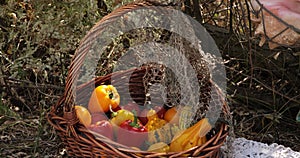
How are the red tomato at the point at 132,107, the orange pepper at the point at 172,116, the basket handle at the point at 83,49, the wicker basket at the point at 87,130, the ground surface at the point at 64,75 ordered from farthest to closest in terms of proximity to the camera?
the ground surface at the point at 64,75 → the red tomato at the point at 132,107 → the orange pepper at the point at 172,116 → the basket handle at the point at 83,49 → the wicker basket at the point at 87,130

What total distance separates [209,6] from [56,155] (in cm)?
102

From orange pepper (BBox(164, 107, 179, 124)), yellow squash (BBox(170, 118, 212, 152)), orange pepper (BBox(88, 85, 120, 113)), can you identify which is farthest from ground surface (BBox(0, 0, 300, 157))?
yellow squash (BBox(170, 118, 212, 152))

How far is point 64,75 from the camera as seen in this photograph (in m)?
2.27

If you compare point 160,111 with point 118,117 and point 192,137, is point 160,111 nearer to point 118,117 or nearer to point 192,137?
point 118,117

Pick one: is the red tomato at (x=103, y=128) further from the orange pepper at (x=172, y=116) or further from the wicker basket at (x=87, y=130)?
the orange pepper at (x=172, y=116)

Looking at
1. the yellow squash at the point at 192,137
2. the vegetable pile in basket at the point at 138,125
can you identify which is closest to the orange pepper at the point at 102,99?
the vegetable pile in basket at the point at 138,125

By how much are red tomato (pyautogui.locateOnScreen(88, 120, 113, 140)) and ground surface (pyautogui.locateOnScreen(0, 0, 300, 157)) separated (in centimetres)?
45

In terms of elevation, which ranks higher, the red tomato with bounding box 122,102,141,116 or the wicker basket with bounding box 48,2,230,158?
the wicker basket with bounding box 48,2,230,158

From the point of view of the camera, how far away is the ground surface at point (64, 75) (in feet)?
6.79

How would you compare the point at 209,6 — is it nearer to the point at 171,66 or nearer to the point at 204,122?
the point at 171,66

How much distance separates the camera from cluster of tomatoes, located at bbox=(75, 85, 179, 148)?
154 centimetres

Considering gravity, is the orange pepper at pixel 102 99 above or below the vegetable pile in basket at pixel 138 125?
above

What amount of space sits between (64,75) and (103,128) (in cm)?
80

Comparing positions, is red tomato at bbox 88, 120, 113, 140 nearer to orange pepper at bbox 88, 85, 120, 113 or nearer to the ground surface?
orange pepper at bbox 88, 85, 120, 113
